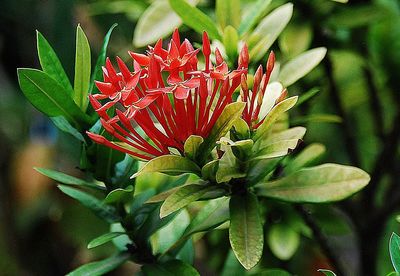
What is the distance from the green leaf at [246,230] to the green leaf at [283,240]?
0.19 metres

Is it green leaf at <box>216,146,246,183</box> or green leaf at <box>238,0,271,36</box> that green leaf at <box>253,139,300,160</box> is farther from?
green leaf at <box>238,0,271,36</box>

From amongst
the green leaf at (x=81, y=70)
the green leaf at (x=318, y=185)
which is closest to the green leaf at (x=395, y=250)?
the green leaf at (x=318, y=185)

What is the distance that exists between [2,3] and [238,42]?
123cm

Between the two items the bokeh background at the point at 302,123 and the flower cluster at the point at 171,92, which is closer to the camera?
the flower cluster at the point at 171,92

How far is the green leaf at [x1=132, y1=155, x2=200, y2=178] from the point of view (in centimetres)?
53

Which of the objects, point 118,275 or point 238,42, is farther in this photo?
point 118,275

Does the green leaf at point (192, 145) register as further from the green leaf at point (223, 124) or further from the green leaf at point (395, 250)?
the green leaf at point (395, 250)

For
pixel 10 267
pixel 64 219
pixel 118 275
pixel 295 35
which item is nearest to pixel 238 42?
pixel 295 35

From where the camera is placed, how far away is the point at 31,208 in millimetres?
1734

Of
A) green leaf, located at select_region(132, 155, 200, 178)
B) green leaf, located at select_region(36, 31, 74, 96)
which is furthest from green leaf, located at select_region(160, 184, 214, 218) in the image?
green leaf, located at select_region(36, 31, 74, 96)

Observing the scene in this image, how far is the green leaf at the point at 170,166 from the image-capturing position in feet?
1.75

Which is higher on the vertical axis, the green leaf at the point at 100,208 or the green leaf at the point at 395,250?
the green leaf at the point at 395,250

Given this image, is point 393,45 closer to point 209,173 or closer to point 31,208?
point 209,173

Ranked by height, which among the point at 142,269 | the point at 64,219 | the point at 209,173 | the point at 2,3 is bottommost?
the point at 64,219
